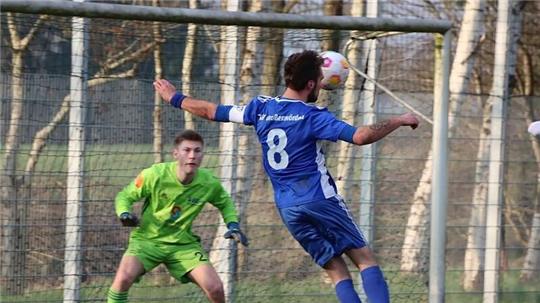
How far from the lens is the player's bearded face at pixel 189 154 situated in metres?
8.05

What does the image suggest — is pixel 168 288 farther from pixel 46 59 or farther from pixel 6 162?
pixel 46 59

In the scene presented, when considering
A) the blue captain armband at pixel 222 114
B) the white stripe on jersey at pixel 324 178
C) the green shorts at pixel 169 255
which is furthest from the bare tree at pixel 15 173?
the white stripe on jersey at pixel 324 178

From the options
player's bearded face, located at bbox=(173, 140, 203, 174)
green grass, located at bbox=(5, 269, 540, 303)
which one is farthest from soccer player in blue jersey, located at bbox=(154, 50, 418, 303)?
green grass, located at bbox=(5, 269, 540, 303)

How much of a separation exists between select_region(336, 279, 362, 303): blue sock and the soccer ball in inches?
48.7

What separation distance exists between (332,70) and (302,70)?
19.0 inches

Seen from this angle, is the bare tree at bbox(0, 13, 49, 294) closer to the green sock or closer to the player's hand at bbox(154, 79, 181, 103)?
the green sock

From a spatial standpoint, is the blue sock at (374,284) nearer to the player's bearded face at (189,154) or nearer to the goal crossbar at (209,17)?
the player's bearded face at (189,154)

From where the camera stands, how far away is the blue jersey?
679 centimetres

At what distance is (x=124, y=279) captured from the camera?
803 cm

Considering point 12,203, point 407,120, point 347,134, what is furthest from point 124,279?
point 407,120

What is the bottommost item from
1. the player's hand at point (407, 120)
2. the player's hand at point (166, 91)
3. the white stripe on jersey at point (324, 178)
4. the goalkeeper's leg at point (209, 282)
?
the goalkeeper's leg at point (209, 282)

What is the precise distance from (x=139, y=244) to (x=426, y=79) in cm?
609

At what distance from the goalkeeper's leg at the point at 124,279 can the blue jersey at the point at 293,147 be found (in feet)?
5.08

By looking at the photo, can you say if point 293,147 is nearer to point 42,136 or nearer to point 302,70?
point 302,70
